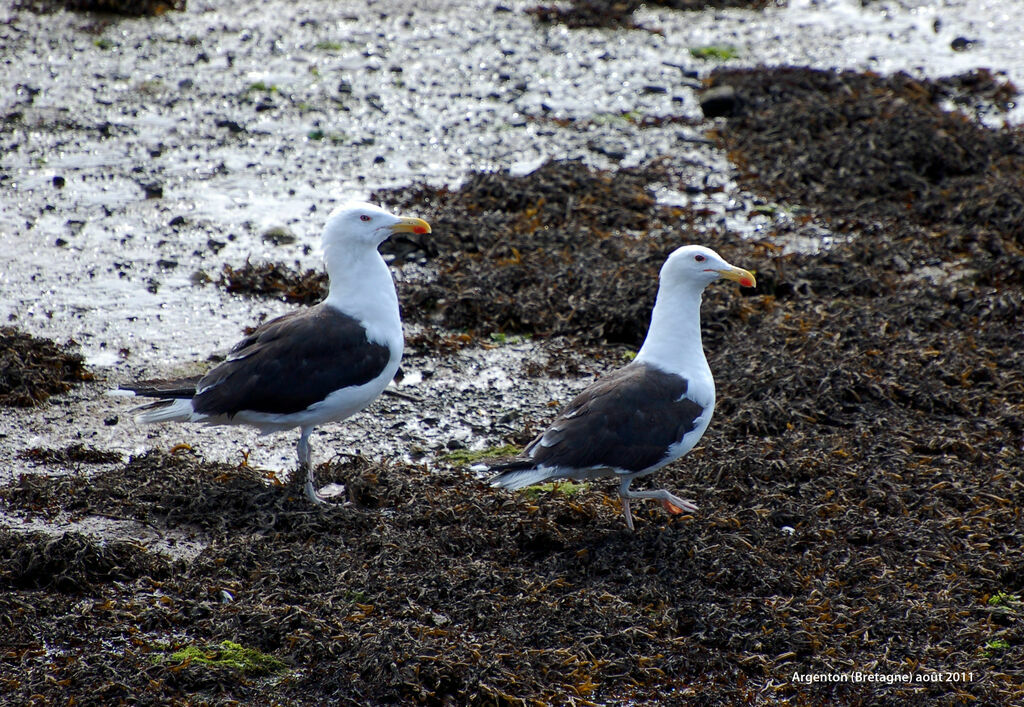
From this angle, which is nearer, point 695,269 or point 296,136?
point 695,269

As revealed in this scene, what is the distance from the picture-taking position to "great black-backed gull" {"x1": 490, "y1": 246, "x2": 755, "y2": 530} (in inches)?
273

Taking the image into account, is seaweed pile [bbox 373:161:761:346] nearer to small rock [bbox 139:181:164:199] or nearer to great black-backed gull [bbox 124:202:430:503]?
small rock [bbox 139:181:164:199]

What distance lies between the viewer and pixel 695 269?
297 inches

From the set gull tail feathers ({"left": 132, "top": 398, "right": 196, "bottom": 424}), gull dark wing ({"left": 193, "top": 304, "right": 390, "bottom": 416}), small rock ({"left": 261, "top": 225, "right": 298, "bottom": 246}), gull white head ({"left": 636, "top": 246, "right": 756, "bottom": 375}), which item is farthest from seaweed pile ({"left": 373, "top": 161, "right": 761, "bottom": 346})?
gull tail feathers ({"left": 132, "top": 398, "right": 196, "bottom": 424})

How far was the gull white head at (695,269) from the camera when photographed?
7527 mm

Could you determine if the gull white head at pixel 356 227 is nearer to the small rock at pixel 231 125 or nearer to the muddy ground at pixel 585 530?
the muddy ground at pixel 585 530

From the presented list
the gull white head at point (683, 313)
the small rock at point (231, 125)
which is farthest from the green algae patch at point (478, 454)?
the small rock at point (231, 125)

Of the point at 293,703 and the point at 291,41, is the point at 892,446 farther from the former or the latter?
the point at 291,41

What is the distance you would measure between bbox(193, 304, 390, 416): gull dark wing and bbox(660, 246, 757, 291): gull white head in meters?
1.94

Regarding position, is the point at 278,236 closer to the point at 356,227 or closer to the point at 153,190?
the point at 153,190

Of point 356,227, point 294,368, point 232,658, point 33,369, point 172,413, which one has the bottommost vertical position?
point 232,658

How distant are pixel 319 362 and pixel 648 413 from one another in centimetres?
208

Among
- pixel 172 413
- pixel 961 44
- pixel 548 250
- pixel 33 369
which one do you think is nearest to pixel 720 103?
pixel 548 250

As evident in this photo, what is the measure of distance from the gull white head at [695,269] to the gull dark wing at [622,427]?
721 mm
